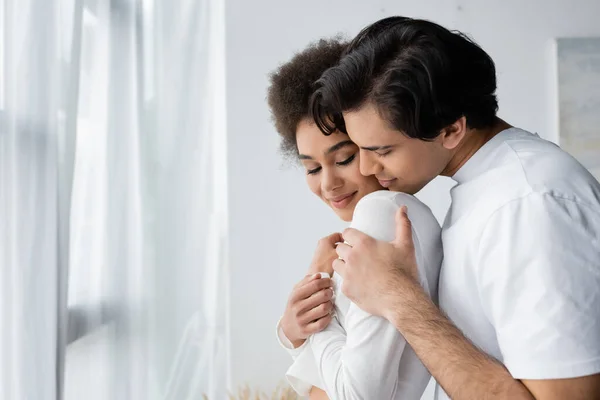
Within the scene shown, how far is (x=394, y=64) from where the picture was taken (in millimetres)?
1215

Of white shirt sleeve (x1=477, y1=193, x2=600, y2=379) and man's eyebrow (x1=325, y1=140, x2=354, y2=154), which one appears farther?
man's eyebrow (x1=325, y1=140, x2=354, y2=154)

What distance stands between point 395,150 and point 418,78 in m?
0.15

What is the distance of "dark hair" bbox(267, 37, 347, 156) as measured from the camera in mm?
1606

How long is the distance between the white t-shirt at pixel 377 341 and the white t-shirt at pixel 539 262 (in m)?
0.15

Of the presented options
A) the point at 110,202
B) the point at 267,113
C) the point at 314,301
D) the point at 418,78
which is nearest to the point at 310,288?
the point at 314,301

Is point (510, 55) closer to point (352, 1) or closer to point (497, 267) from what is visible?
point (352, 1)

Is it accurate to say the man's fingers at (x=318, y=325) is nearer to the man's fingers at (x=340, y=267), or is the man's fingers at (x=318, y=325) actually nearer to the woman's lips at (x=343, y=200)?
the man's fingers at (x=340, y=267)

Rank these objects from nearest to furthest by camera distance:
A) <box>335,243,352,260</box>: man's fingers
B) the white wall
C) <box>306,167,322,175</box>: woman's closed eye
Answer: <box>335,243,352,260</box>: man's fingers, <box>306,167,322,175</box>: woman's closed eye, the white wall

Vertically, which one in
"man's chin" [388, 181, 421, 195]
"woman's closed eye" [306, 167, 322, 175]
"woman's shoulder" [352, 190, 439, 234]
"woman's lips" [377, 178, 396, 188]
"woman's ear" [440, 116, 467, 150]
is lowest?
"woman's shoulder" [352, 190, 439, 234]

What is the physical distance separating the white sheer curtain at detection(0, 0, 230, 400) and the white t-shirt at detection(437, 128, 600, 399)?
814 mm

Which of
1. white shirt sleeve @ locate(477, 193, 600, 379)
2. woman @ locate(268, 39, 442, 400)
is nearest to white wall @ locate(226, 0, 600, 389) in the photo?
woman @ locate(268, 39, 442, 400)

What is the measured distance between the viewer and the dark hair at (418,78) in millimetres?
1181

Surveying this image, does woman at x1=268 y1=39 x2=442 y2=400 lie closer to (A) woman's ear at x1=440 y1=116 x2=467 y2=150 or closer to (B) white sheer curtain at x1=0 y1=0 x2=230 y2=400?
(A) woman's ear at x1=440 y1=116 x2=467 y2=150

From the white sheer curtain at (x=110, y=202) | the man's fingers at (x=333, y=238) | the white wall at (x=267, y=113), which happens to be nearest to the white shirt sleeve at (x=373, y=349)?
the man's fingers at (x=333, y=238)
